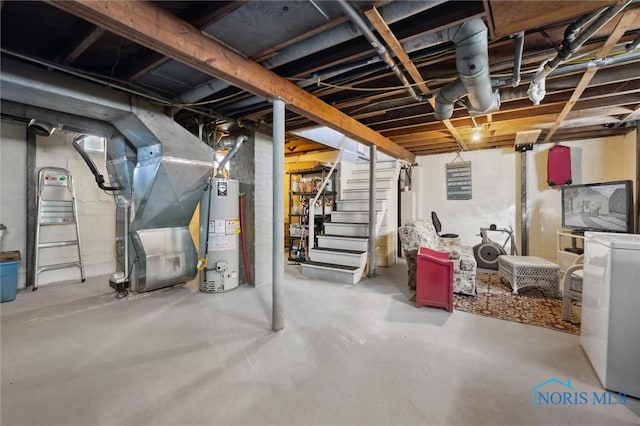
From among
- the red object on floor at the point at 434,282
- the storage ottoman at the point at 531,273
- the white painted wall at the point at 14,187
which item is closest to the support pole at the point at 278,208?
the red object on floor at the point at 434,282

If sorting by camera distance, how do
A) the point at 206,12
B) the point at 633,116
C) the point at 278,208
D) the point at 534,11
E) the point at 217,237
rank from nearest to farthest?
the point at 534,11 < the point at 206,12 < the point at 278,208 < the point at 217,237 < the point at 633,116

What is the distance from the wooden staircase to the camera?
4.01 metres

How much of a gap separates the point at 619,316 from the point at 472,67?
1843 mm

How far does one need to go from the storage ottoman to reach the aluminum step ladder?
5.89 m

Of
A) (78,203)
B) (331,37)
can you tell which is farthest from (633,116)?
(78,203)

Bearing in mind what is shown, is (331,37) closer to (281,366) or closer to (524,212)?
(281,366)

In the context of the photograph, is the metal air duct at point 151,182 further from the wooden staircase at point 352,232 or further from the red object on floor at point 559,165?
the red object on floor at point 559,165

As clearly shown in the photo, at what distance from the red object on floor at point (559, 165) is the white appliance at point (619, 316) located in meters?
3.96

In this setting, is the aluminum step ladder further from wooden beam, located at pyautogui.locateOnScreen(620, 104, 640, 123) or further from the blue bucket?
wooden beam, located at pyautogui.locateOnScreen(620, 104, 640, 123)

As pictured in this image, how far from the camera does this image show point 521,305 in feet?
9.79

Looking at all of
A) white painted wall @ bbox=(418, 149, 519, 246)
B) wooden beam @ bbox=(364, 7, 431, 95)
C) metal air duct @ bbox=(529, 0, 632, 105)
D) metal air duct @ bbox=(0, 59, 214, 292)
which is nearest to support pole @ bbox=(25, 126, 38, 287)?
metal air duct @ bbox=(0, 59, 214, 292)

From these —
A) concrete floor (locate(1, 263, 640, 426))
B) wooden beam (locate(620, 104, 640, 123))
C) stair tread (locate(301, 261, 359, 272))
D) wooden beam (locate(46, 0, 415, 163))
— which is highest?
Result: wooden beam (locate(620, 104, 640, 123))

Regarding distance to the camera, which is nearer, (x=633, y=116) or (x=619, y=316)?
(x=619, y=316)

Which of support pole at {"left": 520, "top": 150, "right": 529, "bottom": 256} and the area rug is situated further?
support pole at {"left": 520, "top": 150, "right": 529, "bottom": 256}
